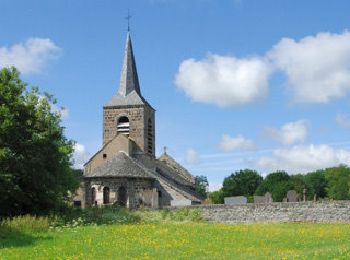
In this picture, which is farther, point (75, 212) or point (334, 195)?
point (334, 195)

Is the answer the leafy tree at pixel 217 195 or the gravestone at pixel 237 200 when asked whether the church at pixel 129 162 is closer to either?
the gravestone at pixel 237 200

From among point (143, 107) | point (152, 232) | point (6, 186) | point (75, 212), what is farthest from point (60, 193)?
point (143, 107)

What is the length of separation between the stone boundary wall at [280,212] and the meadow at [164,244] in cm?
943

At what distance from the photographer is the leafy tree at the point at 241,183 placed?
3846 inches

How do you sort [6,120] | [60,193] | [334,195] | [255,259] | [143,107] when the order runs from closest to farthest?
[255,259] < [6,120] < [60,193] < [143,107] < [334,195]

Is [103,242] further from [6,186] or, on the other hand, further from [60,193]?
[60,193]

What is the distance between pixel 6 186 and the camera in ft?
82.6

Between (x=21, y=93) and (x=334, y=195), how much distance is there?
270 feet

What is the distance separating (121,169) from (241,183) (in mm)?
57021

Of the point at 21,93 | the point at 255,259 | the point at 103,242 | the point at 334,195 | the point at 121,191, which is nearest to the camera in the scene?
the point at 255,259

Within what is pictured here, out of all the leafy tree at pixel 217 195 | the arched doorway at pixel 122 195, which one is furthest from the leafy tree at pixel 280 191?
the arched doorway at pixel 122 195

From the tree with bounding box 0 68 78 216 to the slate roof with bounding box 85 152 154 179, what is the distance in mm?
15431

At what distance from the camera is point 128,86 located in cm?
5438

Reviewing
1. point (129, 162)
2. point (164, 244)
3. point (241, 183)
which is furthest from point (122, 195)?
point (241, 183)
